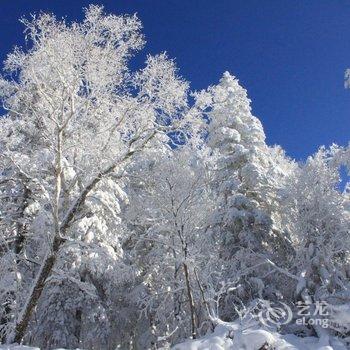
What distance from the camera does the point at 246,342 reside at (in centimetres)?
923

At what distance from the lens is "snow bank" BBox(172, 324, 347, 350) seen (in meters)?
9.16

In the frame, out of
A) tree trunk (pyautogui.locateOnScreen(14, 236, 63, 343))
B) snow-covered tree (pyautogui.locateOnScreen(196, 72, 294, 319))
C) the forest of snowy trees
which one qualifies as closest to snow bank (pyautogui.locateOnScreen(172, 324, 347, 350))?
the forest of snowy trees

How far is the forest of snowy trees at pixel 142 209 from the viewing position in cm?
1383

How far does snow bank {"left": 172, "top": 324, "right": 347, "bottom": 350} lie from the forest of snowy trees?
1.22 ft

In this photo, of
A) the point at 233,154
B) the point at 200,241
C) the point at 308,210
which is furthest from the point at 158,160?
the point at 308,210

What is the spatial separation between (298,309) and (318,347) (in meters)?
3.91

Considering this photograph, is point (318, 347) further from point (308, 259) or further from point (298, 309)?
point (308, 259)

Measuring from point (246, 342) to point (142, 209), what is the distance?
881 cm

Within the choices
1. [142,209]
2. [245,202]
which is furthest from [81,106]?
[245,202]
